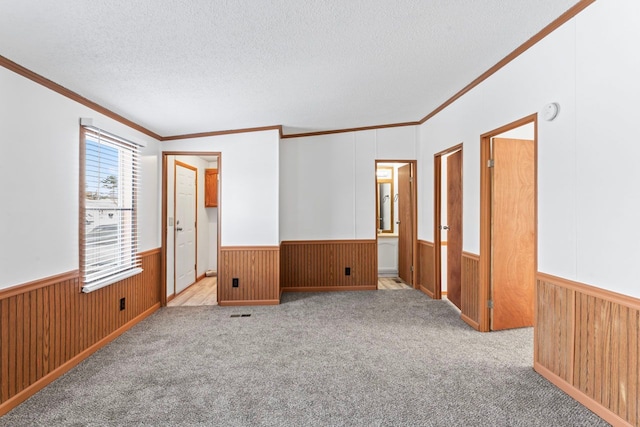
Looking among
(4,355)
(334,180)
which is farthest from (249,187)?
(4,355)

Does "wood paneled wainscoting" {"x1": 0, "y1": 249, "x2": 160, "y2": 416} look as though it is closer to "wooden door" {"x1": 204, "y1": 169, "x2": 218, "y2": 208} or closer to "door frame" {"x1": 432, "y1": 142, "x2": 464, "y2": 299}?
"wooden door" {"x1": 204, "y1": 169, "x2": 218, "y2": 208}

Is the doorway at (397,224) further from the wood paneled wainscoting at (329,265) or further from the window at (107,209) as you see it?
the window at (107,209)

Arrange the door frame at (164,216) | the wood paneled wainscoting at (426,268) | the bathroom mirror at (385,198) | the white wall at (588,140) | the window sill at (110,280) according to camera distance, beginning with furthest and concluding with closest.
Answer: the bathroom mirror at (385,198) → the wood paneled wainscoting at (426,268) → the door frame at (164,216) → the window sill at (110,280) → the white wall at (588,140)

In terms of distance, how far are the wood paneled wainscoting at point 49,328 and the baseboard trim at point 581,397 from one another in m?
3.55

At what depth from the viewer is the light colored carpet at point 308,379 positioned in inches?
73.2

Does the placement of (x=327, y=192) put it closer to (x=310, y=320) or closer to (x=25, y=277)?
(x=310, y=320)

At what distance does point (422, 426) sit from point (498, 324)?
182 centimetres

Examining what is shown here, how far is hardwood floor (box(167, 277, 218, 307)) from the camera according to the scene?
13.6ft

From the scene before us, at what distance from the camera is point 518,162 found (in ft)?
10.2

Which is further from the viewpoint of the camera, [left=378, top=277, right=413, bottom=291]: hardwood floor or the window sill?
[left=378, top=277, right=413, bottom=291]: hardwood floor

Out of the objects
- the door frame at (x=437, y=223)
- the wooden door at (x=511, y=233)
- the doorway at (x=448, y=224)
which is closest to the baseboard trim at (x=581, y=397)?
the wooden door at (x=511, y=233)

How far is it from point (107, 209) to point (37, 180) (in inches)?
33.8

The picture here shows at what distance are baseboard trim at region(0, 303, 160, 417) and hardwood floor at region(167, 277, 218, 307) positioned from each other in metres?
0.79

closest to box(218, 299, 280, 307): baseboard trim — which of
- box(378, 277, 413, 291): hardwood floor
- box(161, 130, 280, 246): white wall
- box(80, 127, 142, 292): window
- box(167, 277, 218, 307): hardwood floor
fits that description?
box(167, 277, 218, 307): hardwood floor
